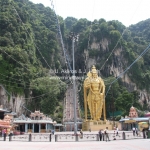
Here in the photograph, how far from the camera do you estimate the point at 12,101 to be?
34844 mm

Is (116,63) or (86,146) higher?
(116,63)

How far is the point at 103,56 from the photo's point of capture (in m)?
56.4

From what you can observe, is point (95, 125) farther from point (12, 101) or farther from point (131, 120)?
point (12, 101)

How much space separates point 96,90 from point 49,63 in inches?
1311

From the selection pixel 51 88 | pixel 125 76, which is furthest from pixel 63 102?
pixel 125 76

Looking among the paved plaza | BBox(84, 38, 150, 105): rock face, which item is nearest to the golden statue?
the paved plaza

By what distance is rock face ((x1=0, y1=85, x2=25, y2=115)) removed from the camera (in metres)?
33.6

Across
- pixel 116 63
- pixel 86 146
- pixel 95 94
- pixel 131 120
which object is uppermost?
pixel 116 63

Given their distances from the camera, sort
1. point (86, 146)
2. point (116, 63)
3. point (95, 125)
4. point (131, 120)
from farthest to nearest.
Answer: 1. point (116, 63)
2. point (131, 120)
3. point (95, 125)
4. point (86, 146)

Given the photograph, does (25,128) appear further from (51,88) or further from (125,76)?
(125,76)

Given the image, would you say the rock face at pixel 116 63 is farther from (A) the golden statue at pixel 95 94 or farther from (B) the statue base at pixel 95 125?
(B) the statue base at pixel 95 125

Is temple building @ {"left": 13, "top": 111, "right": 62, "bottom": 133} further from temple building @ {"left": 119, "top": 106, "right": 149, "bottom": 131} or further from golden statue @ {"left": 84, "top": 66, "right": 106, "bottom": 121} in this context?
temple building @ {"left": 119, "top": 106, "right": 149, "bottom": 131}

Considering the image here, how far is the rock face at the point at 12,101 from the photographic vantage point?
33.6 meters

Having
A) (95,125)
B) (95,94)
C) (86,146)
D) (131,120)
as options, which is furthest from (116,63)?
(86,146)
